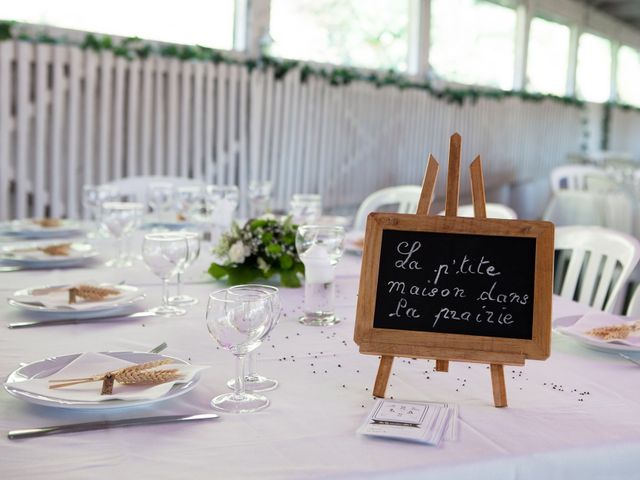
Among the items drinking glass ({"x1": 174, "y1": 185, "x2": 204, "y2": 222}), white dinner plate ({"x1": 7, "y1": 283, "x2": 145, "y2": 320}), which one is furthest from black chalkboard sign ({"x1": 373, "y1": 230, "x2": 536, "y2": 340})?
drinking glass ({"x1": 174, "y1": 185, "x2": 204, "y2": 222})

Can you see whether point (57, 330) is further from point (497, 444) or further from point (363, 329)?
point (497, 444)

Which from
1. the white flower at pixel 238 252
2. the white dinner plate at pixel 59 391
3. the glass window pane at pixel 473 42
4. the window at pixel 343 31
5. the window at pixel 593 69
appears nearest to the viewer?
the white dinner plate at pixel 59 391

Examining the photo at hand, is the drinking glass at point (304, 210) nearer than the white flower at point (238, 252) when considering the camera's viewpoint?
No

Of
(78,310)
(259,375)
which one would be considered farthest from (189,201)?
(259,375)

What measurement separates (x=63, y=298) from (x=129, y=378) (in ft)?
2.31

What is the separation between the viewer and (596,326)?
5.37 ft

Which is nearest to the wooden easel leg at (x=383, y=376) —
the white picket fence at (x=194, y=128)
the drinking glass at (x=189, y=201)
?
the drinking glass at (x=189, y=201)

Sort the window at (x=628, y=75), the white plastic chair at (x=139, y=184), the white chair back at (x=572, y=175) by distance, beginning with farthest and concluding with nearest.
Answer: the window at (x=628, y=75), the white chair back at (x=572, y=175), the white plastic chair at (x=139, y=184)

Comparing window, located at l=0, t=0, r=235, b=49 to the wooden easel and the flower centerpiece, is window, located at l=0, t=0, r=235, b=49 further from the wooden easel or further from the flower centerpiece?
the wooden easel

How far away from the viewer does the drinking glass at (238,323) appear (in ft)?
3.74

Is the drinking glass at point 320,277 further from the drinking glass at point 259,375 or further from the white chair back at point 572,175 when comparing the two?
the white chair back at point 572,175

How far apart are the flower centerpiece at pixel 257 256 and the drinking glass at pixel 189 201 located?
0.80 m

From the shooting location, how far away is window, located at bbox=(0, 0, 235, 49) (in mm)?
5004

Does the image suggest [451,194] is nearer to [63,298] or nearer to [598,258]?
[63,298]
